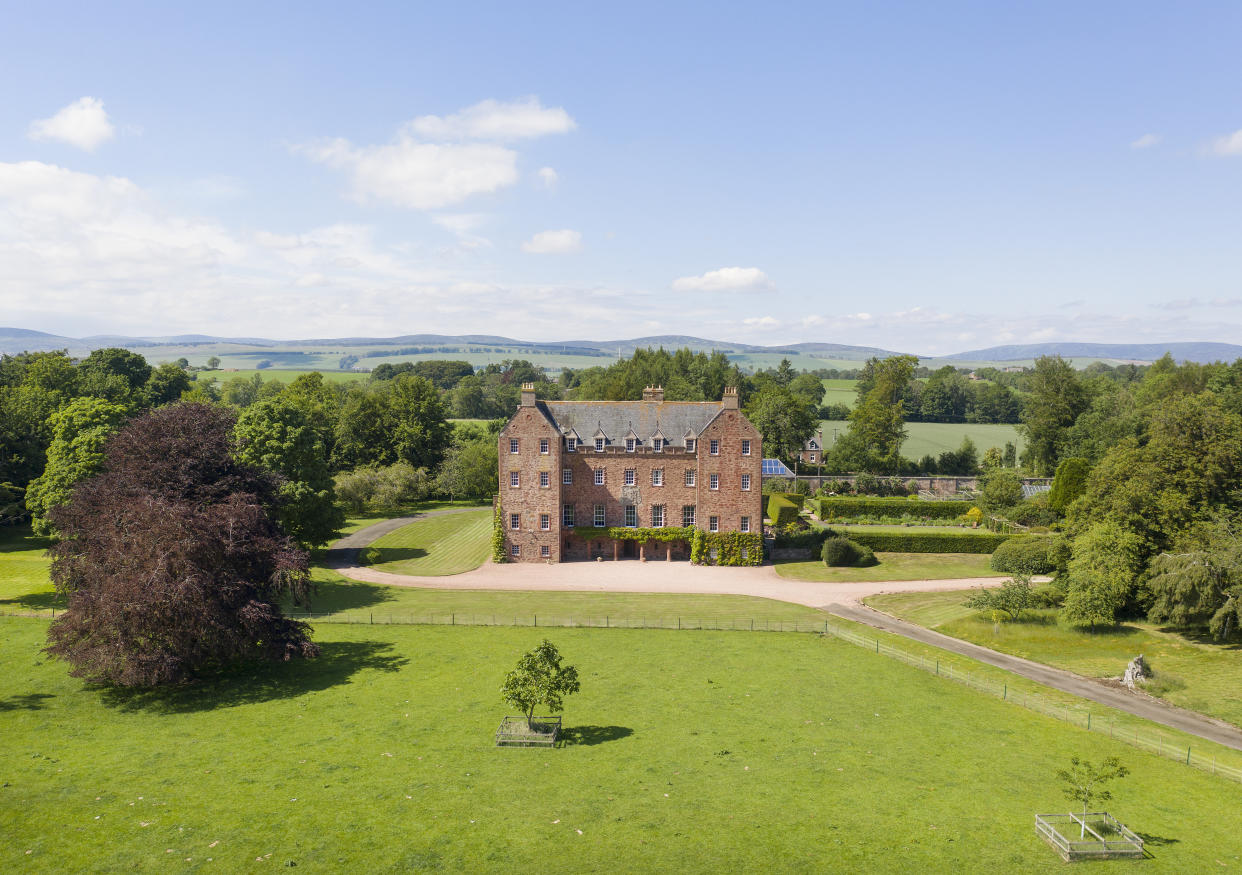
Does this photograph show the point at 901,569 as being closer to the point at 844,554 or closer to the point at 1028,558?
the point at 844,554

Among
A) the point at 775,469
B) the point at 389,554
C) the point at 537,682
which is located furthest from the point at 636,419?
the point at 537,682

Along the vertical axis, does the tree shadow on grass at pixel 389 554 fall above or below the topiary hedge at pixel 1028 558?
below

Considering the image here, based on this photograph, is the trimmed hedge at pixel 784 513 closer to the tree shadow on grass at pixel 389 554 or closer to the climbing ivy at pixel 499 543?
the climbing ivy at pixel 499 543

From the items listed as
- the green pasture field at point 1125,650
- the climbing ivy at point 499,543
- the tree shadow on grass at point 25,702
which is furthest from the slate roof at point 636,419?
the tree shadow on grass at point 25,702

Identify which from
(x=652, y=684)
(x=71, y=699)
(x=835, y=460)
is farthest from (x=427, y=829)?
(x=835, y=460)

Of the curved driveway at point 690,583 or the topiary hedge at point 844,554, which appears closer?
the curved driveway at point 690,583

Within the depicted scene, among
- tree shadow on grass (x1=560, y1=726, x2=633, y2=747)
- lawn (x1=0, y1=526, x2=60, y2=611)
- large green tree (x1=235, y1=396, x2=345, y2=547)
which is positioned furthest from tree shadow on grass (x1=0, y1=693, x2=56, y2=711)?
large green tree (x1=235, y1=396, x2=345, y2=547)

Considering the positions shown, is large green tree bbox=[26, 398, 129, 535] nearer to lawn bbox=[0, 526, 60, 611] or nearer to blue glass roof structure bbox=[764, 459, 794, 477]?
lawn bbox=[0, 526, 60, 611]

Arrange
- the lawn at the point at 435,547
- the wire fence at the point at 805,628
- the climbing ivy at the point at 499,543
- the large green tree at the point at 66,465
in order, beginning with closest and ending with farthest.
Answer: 1. the wire fence at the point at 805,628
2. the large green tree at the point at 66,465
3. the lawn at the point at 435,547
4. the climbing ivy at the point at 499,543
